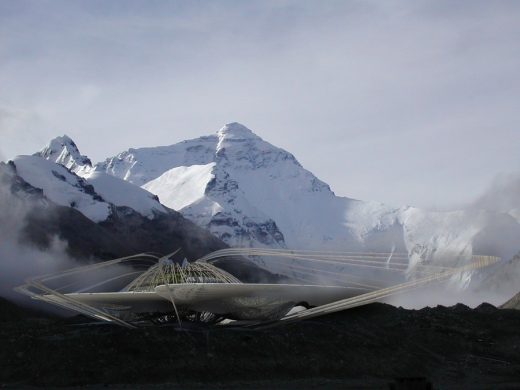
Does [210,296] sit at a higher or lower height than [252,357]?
higher

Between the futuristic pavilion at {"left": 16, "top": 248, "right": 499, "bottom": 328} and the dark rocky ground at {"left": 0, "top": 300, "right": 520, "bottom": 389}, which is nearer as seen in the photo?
the dark rocky ground at {"left": 0, "top": 300, "right": 520, "bottom": 389}

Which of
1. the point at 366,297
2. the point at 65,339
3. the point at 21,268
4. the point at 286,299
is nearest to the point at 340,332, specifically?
the point at 286,299

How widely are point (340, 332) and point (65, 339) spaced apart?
30.3 meters

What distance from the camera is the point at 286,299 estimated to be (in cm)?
9669

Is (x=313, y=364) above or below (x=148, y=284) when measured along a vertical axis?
below

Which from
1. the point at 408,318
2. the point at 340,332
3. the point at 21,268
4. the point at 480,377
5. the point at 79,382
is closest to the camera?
the point at 79,382

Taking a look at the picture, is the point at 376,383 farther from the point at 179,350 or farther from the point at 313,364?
the point at 179,350

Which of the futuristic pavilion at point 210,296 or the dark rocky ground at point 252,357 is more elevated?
the futuristic pavilion at point 210,296

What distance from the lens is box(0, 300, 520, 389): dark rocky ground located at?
8656cm

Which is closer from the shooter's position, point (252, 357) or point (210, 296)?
point (210, 296)

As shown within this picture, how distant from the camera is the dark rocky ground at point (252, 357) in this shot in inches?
3408

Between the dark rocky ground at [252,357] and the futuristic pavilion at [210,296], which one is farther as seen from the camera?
the futuristic pavilion at [210,296]

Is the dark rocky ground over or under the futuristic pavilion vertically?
under

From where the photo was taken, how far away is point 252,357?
92625 millimetres
